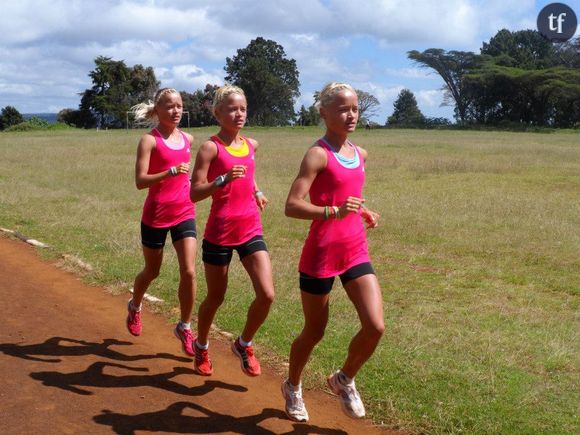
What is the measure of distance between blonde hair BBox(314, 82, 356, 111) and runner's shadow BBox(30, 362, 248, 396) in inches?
88.7

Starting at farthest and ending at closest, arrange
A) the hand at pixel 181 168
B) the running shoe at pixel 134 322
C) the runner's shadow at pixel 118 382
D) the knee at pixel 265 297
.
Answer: the running shoe at pixel 134 322, the hand at pixel 181 168, the runner's shadow at pixel 118 382, the knee at pixel 265 297

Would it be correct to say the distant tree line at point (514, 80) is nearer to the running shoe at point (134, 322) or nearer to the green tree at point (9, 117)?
the green tree at point (9, 117)

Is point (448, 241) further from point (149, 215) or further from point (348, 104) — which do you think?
point (348, 104)

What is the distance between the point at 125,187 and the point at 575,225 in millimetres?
11671

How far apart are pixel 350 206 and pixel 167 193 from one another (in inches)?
90.4

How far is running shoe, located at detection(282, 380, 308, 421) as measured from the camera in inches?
187

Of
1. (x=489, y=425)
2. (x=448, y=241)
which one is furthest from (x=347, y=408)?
(x=448, y=241)

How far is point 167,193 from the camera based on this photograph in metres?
6.04

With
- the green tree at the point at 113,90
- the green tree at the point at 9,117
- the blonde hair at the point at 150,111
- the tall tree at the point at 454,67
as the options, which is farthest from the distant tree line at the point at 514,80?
the blonde hair at the point at 150,111

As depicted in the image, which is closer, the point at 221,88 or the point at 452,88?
the point at 221,88

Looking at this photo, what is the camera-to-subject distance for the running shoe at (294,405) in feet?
15.5

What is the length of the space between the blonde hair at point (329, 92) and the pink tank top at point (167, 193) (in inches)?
73.3

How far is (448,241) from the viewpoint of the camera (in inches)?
498

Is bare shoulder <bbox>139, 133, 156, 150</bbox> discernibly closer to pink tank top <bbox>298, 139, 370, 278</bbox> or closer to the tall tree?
pink tank top <bbox>298, 139, 370, 278</bbox>
